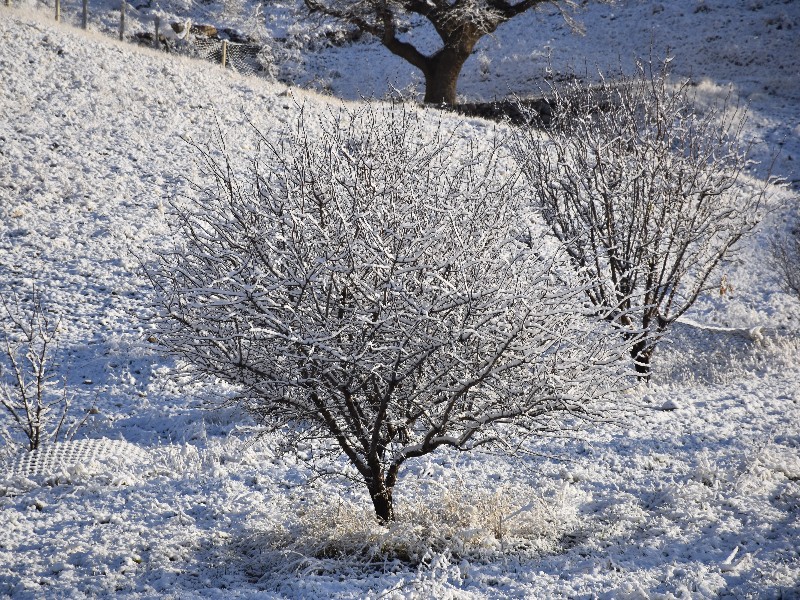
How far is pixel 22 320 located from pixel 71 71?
996 centimetres

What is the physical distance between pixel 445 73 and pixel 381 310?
19528mm

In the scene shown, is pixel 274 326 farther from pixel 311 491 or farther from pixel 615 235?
pixel 615 235

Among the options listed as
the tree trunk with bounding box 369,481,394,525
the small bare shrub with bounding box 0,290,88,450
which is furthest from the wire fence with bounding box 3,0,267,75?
the tree trunk with bounding box 369,481,394,525

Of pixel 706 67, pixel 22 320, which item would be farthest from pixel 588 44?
pixel 22 320

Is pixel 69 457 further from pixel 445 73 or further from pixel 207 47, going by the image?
pixel 207 47

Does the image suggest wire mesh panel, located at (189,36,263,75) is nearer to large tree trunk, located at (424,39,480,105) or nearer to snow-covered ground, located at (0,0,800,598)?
large tree trunk, located at (424,39,480,105)

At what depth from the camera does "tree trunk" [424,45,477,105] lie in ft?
73.9

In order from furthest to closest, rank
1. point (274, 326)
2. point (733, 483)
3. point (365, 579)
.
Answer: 1. point (733, 483)
2. point (365, 579)
3. point (274, 326)

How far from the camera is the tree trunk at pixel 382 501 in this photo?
6.07 m

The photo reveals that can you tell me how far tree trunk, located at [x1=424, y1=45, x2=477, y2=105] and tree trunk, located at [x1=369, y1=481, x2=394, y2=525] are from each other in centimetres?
1832

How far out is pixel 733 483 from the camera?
280 inches

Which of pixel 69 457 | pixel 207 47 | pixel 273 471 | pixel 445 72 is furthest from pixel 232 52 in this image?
pixel 273 471

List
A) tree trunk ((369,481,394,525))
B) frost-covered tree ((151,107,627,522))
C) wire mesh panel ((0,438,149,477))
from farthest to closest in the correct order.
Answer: wire mesh panel ((0,438,149,477)) → tree trunk ((369,481,394,525)) → frost-covered tree ((151,107,627,522))

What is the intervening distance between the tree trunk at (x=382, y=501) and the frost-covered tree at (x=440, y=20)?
17.0 meters
